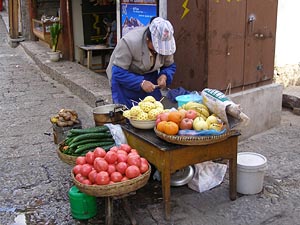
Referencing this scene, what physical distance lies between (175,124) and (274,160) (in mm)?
2015

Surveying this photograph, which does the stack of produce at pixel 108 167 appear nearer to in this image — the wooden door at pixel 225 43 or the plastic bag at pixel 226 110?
the plastic bag at pixel 226 110

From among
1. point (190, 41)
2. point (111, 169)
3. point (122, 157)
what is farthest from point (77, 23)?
point (111, 169)

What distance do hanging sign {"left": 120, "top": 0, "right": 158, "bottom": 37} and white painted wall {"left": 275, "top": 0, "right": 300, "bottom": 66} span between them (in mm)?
2208

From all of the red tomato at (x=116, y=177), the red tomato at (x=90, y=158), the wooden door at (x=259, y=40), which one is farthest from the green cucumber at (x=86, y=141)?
the wooden door at (x=259, y=40)

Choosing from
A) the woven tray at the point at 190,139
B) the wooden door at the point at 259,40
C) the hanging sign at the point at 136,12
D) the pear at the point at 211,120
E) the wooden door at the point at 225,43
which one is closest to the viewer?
the woven tray at the point at 190,139

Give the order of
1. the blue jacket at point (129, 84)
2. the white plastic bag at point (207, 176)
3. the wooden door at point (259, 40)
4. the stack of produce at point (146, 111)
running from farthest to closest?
the wooden door at point (259, 40) < the blue jacket at point (129, 84) < the white plastic bag at point (207, 176) < the stack of produce at point (146, 111)

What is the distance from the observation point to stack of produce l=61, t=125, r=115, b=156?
12.7ft

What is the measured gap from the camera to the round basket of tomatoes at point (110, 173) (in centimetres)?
317

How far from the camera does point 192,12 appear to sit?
4.88 metres

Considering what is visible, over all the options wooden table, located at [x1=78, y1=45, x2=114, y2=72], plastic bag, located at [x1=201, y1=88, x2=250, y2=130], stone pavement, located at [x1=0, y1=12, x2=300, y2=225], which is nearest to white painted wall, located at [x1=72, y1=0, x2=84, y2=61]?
wooden table, located at [x1=78, y1=45, x2=114, y2=72]

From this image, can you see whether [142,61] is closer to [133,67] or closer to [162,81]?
[133,67]

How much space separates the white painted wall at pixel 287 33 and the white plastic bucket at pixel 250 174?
320cm

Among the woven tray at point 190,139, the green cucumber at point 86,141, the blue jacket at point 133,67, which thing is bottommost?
the green cucumber at point 86,141

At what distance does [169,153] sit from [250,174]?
1.05 metres
